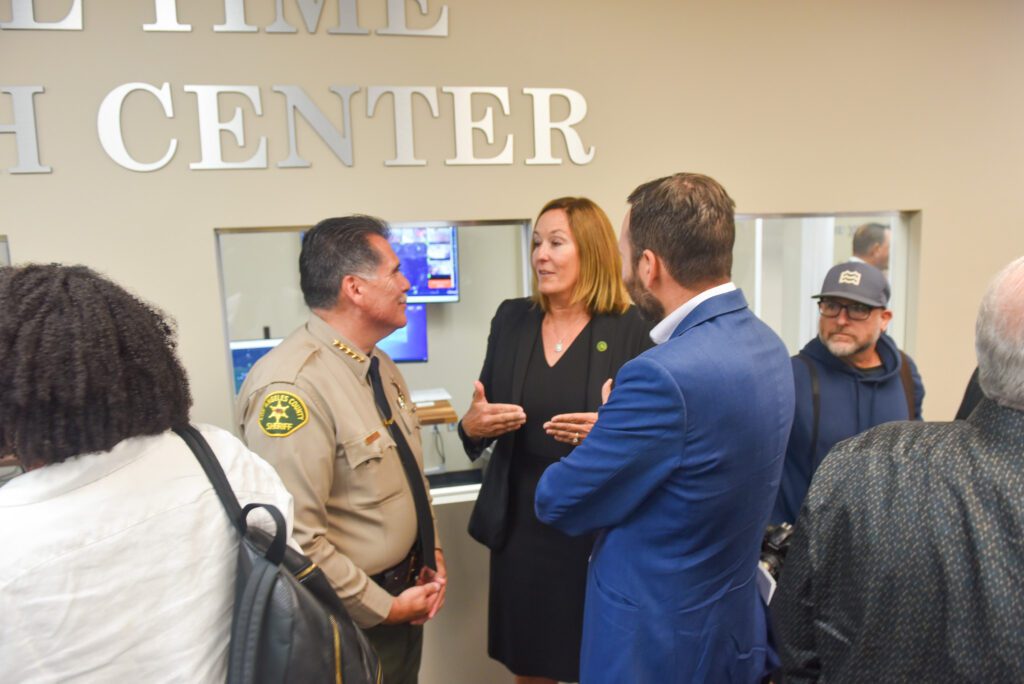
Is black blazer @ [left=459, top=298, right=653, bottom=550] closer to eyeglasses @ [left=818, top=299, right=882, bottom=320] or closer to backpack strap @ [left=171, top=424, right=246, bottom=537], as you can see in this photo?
eyeglasses @ [left=818, top=299, right=882, bottom=320]

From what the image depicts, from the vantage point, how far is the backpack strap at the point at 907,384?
206 centimetres

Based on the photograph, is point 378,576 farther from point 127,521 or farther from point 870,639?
point 870,639

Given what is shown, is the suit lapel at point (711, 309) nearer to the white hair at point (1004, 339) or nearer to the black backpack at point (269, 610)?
the white hair at point (1004, 339)

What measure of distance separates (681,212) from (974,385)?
1019 mm

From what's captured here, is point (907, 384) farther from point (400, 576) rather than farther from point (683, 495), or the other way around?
point (400, 576)

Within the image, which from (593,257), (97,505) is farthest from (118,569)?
(593,257)

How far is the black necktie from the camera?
1.63 metres

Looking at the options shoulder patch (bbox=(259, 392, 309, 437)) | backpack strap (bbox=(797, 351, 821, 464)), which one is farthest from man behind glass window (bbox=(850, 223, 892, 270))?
shoulder patch (bbox=(259, 392, 309, 437))

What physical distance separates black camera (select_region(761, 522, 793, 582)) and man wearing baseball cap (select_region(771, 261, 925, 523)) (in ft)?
0.65

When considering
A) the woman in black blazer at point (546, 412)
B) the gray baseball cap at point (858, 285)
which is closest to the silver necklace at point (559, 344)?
the woman in black blazer at point (546, 412)

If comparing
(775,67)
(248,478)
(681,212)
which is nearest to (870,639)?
(681,212)

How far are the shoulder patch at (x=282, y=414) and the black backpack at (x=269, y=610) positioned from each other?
442 mm

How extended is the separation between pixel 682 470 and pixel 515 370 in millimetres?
852

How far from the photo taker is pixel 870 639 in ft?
3.08
